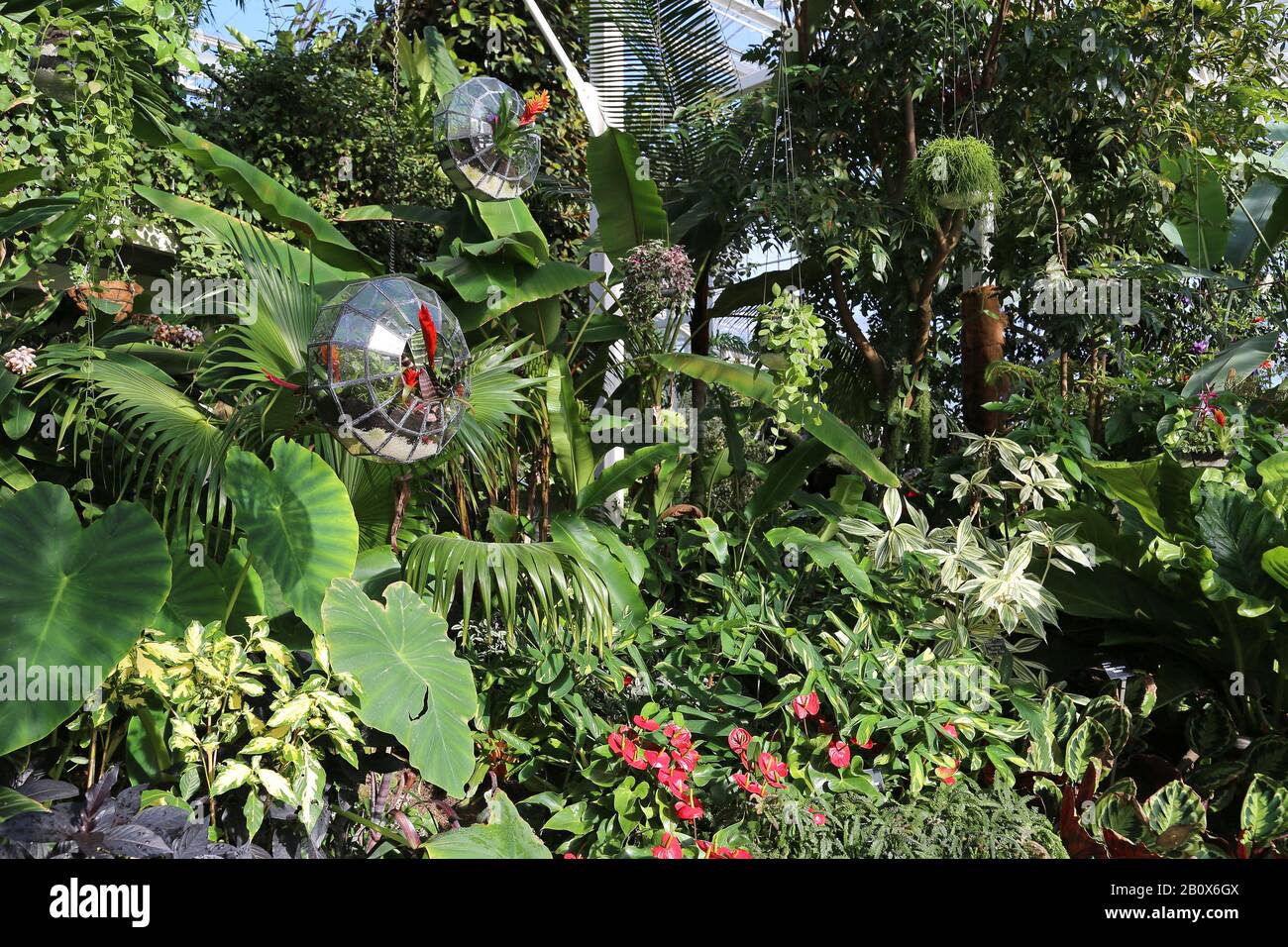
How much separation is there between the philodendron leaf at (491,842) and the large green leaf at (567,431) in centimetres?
153

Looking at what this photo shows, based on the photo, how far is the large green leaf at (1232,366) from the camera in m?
4.04

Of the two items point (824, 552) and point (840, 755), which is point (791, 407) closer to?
point (824, 552)

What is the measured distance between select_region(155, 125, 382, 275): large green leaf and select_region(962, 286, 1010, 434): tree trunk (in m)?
2.77

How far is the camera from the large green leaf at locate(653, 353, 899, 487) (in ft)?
11.7

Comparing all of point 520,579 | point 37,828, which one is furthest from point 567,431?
point 37,828

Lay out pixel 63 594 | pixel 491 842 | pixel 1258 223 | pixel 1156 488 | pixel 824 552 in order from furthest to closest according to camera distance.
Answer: pixel 1258 223
pixel 1156 488
pixel 824 552
pixel 491 842
pixel 63 594

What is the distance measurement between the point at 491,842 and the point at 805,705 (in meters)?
1.02

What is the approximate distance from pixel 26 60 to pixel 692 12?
2968 millimetres

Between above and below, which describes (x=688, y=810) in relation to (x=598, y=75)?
below

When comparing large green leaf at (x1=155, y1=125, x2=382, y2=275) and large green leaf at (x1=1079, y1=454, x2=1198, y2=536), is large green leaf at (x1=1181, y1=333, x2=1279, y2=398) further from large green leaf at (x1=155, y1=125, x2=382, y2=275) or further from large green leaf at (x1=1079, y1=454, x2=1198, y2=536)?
large green leaf at (x1=155, y1=125, x2=382, y2=275)

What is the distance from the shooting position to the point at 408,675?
103 inches

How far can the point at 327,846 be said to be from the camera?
274cm
